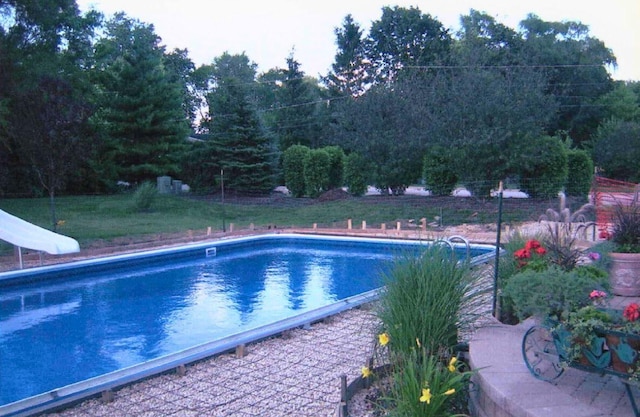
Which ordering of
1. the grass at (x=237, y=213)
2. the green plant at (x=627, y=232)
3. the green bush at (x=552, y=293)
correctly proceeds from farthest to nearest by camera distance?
the grass at (x=237, y=213)
the green plant at (x=627, y=232)
the green bush at (x=552, y=293)

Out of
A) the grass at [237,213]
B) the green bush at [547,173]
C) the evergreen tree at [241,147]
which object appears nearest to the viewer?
the grass at [237,213]

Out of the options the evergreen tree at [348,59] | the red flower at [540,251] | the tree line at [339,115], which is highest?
the evergreen tree at [348,59]

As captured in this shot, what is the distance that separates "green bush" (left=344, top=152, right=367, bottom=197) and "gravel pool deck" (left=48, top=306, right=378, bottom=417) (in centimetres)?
1377

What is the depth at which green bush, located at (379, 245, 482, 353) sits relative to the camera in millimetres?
3467

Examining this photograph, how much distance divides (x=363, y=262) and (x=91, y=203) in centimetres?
1066

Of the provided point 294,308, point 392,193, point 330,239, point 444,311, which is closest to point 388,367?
point 444,311

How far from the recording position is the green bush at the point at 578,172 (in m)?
17.3

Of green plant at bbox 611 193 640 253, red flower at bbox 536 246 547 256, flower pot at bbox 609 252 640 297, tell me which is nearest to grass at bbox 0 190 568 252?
green plant at bbox 611 193 640 253

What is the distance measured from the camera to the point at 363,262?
10898mm

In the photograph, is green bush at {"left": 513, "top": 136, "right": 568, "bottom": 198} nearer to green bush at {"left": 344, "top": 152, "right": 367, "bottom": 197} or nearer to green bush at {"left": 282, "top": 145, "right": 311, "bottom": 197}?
green bush at {"left": 344, "top": 152, "right": 367, "bottom": 197}

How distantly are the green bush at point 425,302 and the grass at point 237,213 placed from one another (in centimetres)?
916

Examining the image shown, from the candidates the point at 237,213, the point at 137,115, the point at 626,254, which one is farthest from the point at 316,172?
the point at 626,254

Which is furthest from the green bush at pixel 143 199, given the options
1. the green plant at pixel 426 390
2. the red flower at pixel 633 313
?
the red flower at pixel 633 313

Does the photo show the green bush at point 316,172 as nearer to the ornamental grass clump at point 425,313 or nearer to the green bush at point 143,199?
the green bush at point 143,199
